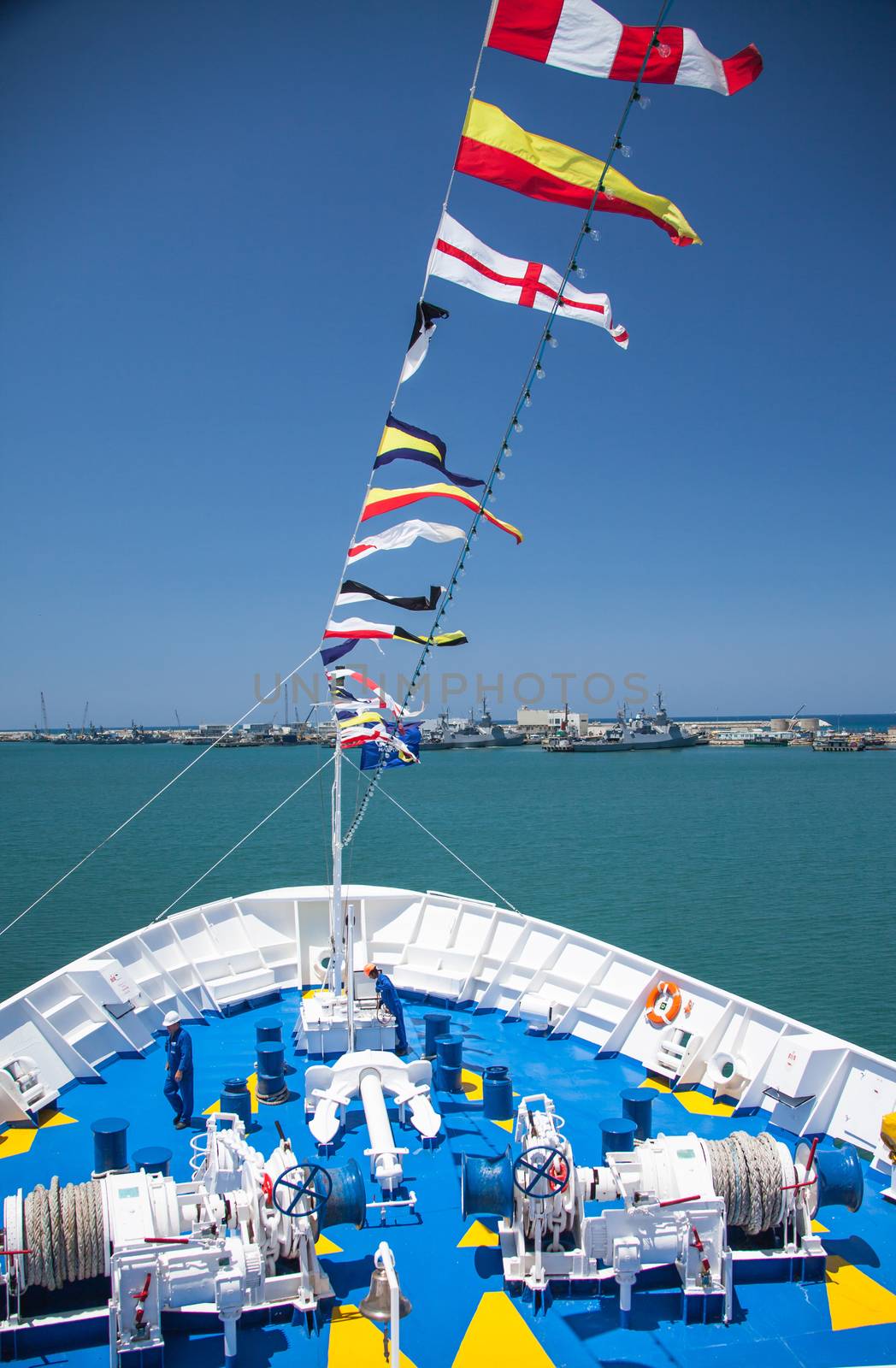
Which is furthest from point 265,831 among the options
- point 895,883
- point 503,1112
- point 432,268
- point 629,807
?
point 432,268

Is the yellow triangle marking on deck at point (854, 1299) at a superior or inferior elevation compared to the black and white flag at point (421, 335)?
inferior

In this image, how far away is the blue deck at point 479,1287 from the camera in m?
5.82

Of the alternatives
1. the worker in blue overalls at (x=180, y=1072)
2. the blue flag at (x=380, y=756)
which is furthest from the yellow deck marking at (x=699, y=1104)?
the blue flag at (x=380, y=756)

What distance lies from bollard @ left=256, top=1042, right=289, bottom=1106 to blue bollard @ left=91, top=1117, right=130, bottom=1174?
2.13 meters

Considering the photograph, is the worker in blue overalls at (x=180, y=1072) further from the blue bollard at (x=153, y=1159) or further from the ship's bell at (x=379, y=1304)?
the ship's bell at (x=379, y=1304)

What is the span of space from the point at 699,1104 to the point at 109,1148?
5941 mm

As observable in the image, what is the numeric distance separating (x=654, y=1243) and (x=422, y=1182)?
8.08 ft

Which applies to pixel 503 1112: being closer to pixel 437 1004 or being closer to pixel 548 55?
pixel 437 1004

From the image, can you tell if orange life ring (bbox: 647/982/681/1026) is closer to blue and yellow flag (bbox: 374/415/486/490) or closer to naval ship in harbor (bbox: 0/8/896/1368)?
naval ship in harbor (bbox: 0/8/896/1368)

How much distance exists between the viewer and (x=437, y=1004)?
42.0 feet

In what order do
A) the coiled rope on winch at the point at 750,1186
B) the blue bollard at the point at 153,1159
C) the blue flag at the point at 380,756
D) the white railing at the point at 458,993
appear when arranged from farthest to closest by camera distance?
the blue flag at the point at 380,756, the white railing at the point at 458,993, the blue bollard at the point at 153,1159, the coiled rope on winch at the point at 750,1186

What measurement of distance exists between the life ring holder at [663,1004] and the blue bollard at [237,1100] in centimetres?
493

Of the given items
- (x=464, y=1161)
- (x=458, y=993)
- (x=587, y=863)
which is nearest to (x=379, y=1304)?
(x=464, y=1161)

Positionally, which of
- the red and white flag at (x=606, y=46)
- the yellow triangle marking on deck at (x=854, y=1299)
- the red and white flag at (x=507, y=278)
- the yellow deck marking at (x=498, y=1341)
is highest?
the red and white flag at (x=606, y=46)
